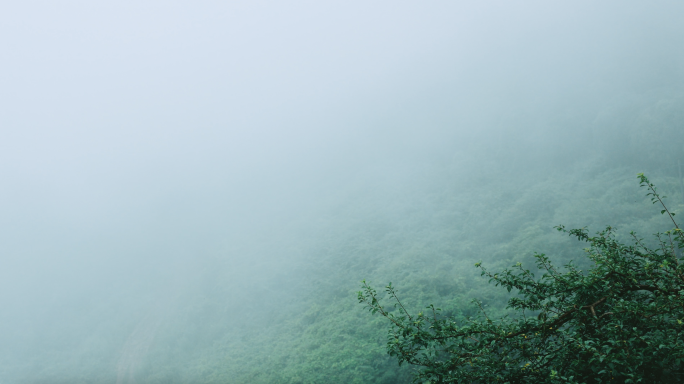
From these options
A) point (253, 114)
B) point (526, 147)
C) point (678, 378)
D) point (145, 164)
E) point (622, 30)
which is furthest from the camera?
point (253, 114)

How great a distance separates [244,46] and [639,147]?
275 feet

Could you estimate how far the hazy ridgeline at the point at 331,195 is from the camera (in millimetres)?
16172

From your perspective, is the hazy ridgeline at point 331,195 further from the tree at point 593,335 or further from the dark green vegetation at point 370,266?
the tree at point 593,335

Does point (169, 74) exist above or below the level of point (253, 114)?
above

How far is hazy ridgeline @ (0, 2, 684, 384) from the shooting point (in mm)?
16172

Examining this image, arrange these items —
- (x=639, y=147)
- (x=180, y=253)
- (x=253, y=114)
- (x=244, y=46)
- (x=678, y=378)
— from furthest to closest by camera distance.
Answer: (x=244, y=46)
(x=253, y=114)
(x=180, y=253)
(x=639, y=147)
(x=678, y=378)

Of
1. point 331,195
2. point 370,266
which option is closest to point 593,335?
point 370,266

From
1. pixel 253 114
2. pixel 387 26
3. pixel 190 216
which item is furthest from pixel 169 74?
pixel 190 216

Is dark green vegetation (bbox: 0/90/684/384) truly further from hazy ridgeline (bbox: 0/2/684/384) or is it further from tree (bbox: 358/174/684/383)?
tree (bbox: 358/174/684/383)

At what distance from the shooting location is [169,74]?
79.3 metres

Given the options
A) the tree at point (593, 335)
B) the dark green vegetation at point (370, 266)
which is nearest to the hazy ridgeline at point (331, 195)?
the dark green vegetation at point (370, 266)

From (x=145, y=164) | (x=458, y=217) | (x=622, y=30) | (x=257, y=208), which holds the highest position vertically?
(x=145, y=164)

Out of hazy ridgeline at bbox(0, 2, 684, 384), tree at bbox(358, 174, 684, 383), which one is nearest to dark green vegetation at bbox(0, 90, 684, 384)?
hazy ridgeline at bbox(0, 2, 684, 384)

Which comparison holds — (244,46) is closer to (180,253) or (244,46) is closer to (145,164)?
(145,164)
